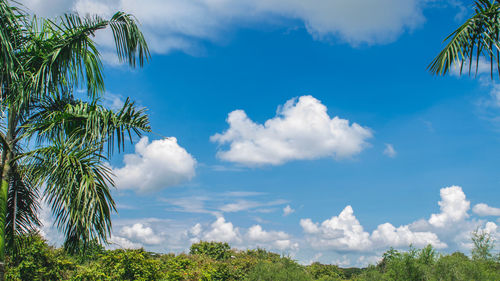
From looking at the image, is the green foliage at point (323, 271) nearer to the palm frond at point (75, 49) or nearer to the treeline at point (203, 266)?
the treeline at point (203, 266)

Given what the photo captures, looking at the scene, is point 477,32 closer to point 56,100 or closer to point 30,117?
point 56,100

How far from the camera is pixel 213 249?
48.4m

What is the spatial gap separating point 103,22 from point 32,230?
5.15m

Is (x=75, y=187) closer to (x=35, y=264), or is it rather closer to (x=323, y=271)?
(x=35, y=264)

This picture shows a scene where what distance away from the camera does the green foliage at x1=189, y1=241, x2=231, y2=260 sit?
4775 cm

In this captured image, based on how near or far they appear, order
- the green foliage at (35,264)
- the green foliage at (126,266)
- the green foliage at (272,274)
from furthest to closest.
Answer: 1. the green foliage at (272,274)
2. the green foliage at (126,266)
3. the green foliage at (35,264)

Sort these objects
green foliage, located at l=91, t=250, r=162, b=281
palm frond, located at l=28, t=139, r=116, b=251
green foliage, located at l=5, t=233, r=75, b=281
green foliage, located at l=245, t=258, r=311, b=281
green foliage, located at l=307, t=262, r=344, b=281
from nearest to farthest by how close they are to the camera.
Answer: palm frond, located at l=28, t=139, r=116, b=251 → green foliage, located at l=5, t=233, r=75, b=281 → green foliage, located at l=91, t=250, r=162, b=281 → green foliage, located at l=245, t=258, r=311, b=281 → green foliage, located at l=307, t=262, r=344, b=281

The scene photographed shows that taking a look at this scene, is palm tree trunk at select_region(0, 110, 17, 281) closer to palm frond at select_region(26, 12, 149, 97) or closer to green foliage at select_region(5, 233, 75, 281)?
palm frond at select_region(26, 12, 149, 97)

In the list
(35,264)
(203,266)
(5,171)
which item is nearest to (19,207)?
(5,171)

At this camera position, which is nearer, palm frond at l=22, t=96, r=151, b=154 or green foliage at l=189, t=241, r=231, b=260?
palm frond at l=22, t=96, r=151, b=154

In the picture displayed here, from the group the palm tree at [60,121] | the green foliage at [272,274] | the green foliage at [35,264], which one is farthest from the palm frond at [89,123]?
the green foliage at [272,274]

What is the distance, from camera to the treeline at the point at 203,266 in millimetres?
15070

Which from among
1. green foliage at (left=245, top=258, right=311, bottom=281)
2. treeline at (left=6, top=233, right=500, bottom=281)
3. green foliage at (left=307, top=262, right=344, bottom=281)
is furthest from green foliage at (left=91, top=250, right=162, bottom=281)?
green foliage at (left=307, top=262, right=344, bottom=281)

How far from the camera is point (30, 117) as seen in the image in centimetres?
813
